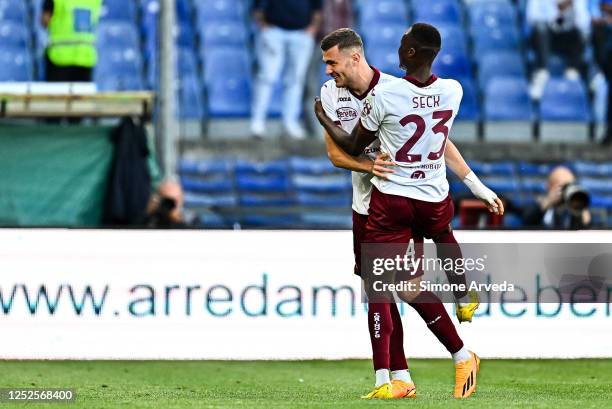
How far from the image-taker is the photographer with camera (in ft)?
42.4

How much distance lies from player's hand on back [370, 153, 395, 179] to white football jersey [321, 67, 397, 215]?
0.62ft

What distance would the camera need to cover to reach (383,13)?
19547mm

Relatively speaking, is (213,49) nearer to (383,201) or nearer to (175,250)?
(175,250)

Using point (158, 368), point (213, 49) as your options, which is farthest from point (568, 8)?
point (158, 368)

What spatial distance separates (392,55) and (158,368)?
29.0 feet

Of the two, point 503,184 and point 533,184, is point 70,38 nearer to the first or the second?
point 503,184

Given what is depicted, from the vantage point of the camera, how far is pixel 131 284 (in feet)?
36.7

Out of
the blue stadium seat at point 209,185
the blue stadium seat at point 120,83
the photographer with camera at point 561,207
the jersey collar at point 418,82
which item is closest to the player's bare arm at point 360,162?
the jersey collar at point 418,82

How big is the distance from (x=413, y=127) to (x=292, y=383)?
2.46m

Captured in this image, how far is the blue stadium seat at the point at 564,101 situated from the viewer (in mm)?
18891

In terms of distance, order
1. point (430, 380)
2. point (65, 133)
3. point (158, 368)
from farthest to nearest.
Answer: point (65, 133) < point (158, 368) < point (430, 380)

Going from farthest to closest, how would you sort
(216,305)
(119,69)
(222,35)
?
(222,35) → (119,69) → (216,305)

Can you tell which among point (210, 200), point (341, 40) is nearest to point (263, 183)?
point (210, 200)

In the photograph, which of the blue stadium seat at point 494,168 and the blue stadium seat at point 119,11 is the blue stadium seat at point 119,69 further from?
the blue stadium seat at point 494,168
